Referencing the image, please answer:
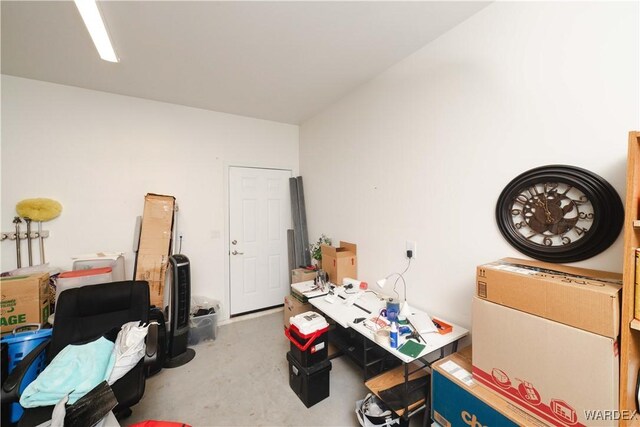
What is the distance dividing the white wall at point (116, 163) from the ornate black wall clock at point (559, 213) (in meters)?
3.10

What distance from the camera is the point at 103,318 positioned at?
6.10 feet

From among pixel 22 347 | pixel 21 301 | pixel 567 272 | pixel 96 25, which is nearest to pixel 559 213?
pixel 567 272

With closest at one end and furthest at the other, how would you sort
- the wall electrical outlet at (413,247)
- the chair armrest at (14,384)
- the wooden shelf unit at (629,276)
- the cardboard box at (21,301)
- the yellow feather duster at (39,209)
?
the wooden shelf unit at (629,276), the chair armrest at (14,384), the cardboard box at (21,301), the wall electrical outlet at (413,247), the yellow feather duster at (39,209)

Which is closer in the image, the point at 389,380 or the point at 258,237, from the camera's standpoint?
the point at 389,380

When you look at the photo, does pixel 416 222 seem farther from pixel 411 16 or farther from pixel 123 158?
pixel 123 158

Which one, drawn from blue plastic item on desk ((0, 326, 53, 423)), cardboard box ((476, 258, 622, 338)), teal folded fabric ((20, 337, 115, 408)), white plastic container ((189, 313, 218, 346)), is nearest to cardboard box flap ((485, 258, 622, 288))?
cardboard box ((476, 258, 622, 338))

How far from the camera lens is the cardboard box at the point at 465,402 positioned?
3.64 ft

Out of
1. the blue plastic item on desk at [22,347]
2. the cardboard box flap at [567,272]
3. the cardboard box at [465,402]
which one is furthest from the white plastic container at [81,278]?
the cardboard box flap at [567,272]

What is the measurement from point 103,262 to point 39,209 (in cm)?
78

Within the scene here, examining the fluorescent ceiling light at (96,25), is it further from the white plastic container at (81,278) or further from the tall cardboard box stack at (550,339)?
the tall cardboard box stack at (550,339)

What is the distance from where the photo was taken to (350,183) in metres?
2.89

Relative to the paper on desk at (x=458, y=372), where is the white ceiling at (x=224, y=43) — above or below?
above

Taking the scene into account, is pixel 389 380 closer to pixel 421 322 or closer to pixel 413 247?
pixel 421 322

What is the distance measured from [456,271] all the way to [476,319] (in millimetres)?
565
